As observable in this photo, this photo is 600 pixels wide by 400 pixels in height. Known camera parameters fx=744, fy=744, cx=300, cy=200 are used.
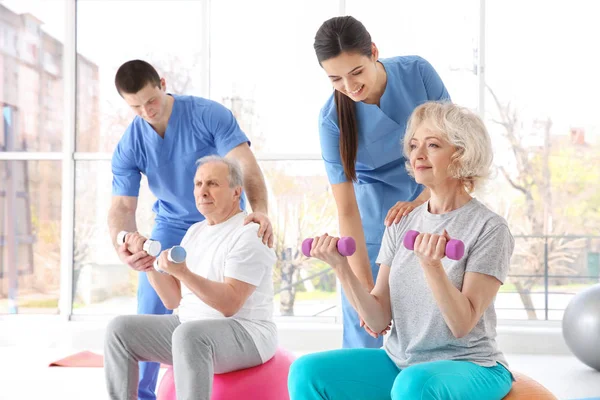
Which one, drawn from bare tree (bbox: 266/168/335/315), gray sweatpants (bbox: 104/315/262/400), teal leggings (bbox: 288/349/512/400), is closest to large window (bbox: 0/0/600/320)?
bare tree (bbox: 266/168/335/315)

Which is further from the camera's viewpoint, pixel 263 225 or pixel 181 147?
pixel 181 147

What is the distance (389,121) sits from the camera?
2240 millimetres

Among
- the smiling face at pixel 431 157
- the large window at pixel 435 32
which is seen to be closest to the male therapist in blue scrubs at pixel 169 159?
the smiling face at pixel 431 157

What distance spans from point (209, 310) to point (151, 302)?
558mm

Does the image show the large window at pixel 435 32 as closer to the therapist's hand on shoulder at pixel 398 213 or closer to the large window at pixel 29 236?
Answer: the large window at pixel 29 236

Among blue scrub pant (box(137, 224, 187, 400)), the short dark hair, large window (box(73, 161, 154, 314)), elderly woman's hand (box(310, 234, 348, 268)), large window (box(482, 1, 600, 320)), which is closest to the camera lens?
elderly woman's hand (box(310, 234, 348, 268))

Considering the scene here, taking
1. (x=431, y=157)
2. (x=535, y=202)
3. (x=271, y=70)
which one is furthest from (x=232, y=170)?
(x=535, y=202)

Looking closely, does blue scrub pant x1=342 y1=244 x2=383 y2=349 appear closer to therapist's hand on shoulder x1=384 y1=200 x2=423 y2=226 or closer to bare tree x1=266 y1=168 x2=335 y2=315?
therapist's hand on shoulder x1=384 y1=200 x2=423 y2=226

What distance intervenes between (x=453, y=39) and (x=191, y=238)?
2613 millimetres

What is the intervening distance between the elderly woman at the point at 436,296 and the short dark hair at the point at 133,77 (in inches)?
41.3

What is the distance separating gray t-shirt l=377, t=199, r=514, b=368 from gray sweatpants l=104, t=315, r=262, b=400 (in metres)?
0.52

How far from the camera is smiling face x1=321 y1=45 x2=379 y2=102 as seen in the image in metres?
1.95

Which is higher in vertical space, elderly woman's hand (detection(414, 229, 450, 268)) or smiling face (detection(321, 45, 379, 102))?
smiling face (detection(321, 45, 379, 102))

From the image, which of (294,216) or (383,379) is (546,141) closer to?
(294,216)
